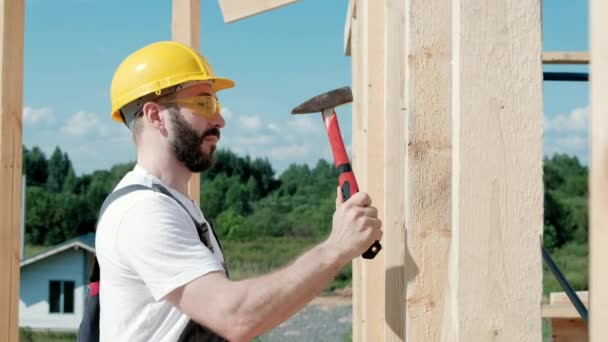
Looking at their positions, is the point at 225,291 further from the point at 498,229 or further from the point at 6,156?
the point at 6,156

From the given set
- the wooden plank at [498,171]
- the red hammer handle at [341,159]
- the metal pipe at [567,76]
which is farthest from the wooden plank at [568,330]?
the wooden plank at [498,171]

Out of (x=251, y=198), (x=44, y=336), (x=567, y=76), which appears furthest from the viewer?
(x=44, y=336)

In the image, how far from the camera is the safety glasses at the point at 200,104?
7.29 feet

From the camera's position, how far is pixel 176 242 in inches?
73.5

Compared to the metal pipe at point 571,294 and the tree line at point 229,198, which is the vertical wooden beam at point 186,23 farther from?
the tree line at point 229,198

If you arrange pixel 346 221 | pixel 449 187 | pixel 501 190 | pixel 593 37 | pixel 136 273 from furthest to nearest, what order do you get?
pixel 136 273 < pixel 346 221 < pixel 449 187 < pixel 501 190 < pixel 593 37

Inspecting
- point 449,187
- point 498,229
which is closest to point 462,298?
point 498,229

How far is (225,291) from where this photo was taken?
1801 millimetres

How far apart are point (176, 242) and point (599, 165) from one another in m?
1.26

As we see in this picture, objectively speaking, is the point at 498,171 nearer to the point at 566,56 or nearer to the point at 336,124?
the point at 336,124

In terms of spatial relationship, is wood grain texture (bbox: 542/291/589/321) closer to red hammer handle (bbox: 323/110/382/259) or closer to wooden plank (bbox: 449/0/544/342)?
red hammer handle (bbox: 323/110/382/259)

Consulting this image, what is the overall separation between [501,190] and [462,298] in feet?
0.58

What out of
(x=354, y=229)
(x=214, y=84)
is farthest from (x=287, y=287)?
(x=214, y=84)

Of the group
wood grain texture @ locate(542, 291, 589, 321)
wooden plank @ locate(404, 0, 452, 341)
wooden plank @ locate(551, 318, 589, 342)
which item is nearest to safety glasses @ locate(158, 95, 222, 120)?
wooden plank @ locate(404, 0, 452, 341)
